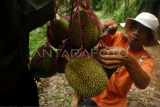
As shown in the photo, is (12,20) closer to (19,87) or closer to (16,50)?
(16,50)

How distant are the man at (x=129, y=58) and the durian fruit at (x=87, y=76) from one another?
7 centimetres

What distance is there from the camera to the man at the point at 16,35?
A: 18.2 inches

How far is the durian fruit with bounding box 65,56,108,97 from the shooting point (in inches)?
24.3

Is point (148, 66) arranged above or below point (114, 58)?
below

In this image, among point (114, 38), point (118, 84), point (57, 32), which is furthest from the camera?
point (114, 38)

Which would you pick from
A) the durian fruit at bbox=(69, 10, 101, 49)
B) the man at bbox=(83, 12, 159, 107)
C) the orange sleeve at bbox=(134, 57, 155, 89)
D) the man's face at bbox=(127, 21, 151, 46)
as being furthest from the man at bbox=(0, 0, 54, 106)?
the orange sleeve at bbox=(134, 57, 155, 89)

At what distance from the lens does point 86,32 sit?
2.38ft

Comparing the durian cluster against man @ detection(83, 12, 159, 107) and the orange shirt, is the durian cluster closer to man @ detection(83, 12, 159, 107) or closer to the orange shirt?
man @ detection(83, 12, 159, 107)

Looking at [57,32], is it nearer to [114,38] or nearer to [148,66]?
[114,38]

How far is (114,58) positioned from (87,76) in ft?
0.62

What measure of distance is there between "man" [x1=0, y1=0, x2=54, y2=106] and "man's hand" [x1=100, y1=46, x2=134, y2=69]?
0.39 m

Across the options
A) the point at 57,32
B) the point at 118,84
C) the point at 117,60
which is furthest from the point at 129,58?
the point at 57,32

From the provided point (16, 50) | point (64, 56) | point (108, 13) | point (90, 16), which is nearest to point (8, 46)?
point (16, 50)

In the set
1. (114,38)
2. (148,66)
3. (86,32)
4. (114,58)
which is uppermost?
(86,32)
